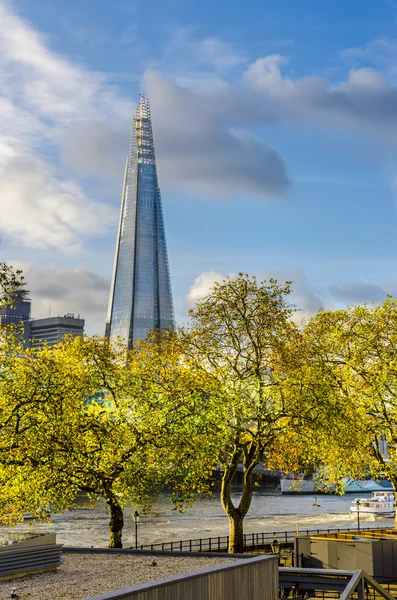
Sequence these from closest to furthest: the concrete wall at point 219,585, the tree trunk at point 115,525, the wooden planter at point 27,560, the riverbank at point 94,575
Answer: the concrete wall at point 219,585, the riverbank at point 94,575, the wooden planter at point 27,560, the tree trunk at point 115,525

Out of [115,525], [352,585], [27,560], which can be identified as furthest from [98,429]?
[352,585]

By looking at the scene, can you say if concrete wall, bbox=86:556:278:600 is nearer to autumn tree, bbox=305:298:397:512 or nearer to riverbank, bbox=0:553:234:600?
riverbank, bbox=0:553:234:600

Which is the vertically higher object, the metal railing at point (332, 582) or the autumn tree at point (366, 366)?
the autumn tree at point (366, 366)

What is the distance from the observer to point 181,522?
9919 cm

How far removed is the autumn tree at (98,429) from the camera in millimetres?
36656

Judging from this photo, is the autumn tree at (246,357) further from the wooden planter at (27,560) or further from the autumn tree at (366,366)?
the wooden planter at (27,560)

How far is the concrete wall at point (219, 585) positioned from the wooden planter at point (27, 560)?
20.2ft

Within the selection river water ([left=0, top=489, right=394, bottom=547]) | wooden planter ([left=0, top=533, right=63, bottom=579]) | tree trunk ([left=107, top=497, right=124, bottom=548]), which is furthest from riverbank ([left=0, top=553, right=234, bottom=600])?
river water ([left=0, top=489, right=394, bottom=547])

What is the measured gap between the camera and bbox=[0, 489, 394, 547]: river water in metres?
83.0

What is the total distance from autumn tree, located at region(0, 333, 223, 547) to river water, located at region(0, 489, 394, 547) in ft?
94.8

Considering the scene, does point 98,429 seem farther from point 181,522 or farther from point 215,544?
point 181,522

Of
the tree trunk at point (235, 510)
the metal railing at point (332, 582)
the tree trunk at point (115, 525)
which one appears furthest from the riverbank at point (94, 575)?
the tree trunk at point (235, 510)

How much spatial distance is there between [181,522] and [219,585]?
8354 centimetres

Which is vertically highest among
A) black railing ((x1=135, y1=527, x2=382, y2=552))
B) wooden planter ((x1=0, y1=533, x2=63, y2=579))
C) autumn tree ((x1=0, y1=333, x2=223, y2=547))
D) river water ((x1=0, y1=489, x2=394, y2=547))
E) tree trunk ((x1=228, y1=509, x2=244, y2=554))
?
autumn tree ((x1=0, y1=333, x2=223, y2=547))
